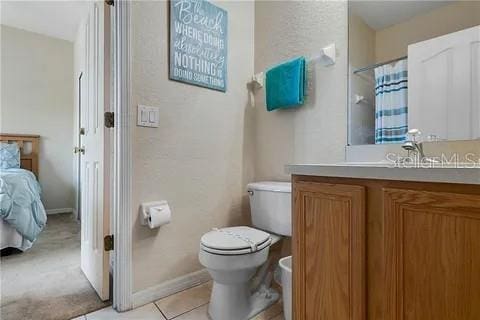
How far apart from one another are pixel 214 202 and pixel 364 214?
1.19 metres

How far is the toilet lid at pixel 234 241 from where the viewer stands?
48.5 inches

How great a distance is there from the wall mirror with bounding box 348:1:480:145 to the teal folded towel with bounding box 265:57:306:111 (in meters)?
0.29

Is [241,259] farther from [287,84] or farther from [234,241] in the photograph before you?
[287,84]

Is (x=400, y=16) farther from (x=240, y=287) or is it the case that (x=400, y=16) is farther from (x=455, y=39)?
(x=240, y=287)

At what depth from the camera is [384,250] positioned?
0.74 meters

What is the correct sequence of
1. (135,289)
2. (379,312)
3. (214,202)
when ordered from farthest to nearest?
1. (214,202)
2. (135,289)
3. (379,312)

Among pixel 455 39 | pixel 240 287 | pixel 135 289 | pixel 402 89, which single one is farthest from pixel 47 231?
pixel 455 39

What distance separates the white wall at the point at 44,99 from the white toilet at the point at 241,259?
3.47 meters

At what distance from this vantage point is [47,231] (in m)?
2.90

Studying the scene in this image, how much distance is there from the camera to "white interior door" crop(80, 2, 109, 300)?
150 cm

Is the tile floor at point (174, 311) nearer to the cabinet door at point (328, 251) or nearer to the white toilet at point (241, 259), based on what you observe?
the white toilet at point (241, 259)

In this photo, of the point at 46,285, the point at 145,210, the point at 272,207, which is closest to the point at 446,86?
the point at 272,207

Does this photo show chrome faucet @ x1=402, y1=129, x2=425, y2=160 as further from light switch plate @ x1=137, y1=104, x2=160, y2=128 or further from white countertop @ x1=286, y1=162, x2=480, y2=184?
light switch plate @ x1=137, y1=104, x2=160, y2=128

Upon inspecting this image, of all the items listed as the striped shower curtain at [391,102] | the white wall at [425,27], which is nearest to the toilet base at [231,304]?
the striped shower curtain at [391,102]
